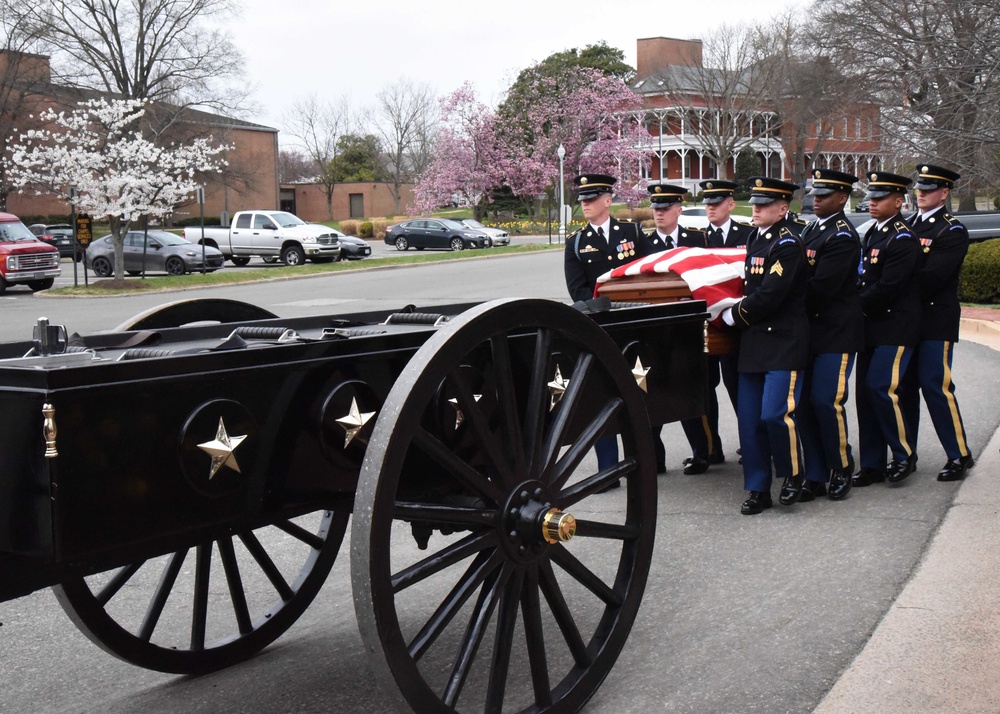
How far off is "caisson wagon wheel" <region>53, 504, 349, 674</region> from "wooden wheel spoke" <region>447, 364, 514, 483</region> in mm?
548

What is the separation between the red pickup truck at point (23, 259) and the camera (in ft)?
81.6

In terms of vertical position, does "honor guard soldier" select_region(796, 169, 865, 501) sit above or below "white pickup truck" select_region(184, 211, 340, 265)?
below

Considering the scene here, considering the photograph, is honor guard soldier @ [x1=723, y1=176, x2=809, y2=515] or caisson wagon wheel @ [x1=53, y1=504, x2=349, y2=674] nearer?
caisson wagon wheel @ [x1=53, y1=504, x2=349, y2=674]

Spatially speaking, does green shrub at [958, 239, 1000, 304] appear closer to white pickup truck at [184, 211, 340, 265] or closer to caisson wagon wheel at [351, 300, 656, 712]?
caisson wagon wheel at [351, 300, 656, 712]

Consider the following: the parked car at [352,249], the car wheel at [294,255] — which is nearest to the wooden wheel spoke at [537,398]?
the car wheel at [294,255]

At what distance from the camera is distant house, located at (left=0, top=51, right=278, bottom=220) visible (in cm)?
4712

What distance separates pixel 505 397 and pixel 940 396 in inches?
179

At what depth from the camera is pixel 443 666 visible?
3.87m

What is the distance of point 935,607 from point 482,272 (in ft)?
76.3

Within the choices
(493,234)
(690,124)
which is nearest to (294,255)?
(493,234)

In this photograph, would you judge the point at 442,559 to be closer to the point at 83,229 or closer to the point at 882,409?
the point at 882,409

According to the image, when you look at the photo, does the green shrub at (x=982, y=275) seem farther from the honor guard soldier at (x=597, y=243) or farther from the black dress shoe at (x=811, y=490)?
the black dress shoe at (x=811, y=490)

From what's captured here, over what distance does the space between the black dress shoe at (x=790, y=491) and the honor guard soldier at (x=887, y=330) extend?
785 millimetres

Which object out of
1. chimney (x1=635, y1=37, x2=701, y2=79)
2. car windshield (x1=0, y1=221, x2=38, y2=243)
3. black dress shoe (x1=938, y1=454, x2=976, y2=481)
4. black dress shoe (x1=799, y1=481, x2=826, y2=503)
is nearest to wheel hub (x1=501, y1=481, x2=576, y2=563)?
black dress shoe (x1=799, y1=481, x2=826, y2=503)
